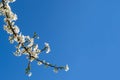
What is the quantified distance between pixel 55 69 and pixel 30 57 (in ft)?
4.29

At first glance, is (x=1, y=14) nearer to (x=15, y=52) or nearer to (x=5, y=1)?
(x=5, y=1)

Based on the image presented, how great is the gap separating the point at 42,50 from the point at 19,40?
1685 millimetres

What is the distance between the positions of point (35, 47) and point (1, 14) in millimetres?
2079

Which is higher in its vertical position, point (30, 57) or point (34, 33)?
point (34, 33)

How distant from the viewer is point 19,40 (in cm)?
1614

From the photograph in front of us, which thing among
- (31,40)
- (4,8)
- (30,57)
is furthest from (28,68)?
(4,8)

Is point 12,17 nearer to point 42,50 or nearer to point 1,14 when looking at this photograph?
point 1,14

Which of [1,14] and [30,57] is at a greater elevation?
[1,14]

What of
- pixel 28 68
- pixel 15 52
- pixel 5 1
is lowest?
pixel 28 68

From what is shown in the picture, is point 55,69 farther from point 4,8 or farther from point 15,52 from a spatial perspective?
point 4,8

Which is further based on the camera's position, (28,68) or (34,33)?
(34,33)

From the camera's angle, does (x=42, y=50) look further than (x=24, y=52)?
Yes

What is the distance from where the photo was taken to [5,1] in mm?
16578

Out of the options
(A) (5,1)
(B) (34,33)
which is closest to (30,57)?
(B) (34,33)
